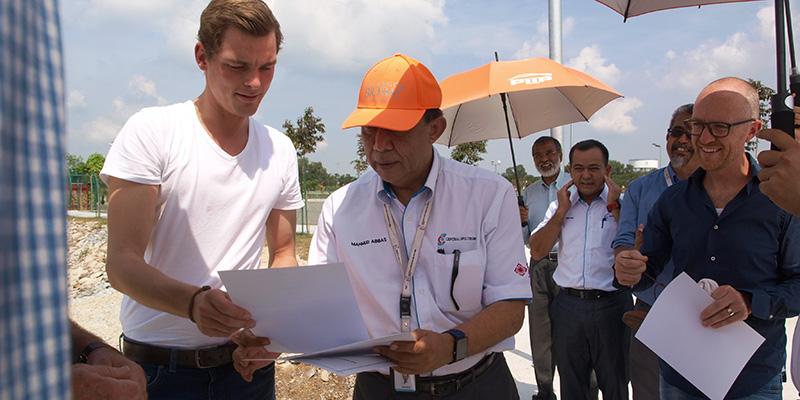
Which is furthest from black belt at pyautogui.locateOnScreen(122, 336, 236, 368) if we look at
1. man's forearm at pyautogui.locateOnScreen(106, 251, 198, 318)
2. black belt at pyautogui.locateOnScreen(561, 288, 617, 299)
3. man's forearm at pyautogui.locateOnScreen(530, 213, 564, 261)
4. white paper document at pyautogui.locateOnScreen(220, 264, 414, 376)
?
man's forearm at pyautogui.locateOnScreen(530, 213, 564, 261)

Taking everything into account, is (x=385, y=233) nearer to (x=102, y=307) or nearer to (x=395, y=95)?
(x=395, y=95)

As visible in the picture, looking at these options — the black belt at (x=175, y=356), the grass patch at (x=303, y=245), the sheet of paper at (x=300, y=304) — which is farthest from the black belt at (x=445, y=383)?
the grass patch at (x=303, y=245)

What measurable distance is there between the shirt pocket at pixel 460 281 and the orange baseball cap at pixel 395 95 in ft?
1.75

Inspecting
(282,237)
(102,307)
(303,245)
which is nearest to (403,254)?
(282,237)

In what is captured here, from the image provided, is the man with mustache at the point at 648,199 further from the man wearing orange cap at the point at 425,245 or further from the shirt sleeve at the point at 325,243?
the shirt sleeve at the point at 325,243

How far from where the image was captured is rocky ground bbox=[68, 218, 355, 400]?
5039 millimetres

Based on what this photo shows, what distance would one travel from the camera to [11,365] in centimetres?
52

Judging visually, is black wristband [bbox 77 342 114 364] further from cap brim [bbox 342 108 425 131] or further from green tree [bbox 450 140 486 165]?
green tree [bbox 450 140 486 165]

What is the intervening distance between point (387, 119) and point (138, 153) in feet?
3.07

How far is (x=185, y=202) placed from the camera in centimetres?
222

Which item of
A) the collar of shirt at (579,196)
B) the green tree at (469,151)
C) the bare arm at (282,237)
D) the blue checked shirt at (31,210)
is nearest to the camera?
the blue checked shirt at (31,210)

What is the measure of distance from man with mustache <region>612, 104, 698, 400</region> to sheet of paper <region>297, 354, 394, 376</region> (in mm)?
2310

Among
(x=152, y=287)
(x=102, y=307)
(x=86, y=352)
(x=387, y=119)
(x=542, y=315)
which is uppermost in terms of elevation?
(x=387, y=119)

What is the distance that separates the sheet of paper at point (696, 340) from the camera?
2373mm
